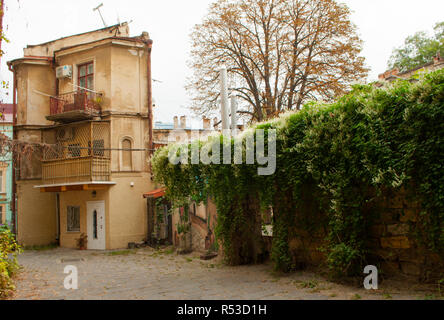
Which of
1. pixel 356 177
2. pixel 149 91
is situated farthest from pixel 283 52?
pixel 356 177

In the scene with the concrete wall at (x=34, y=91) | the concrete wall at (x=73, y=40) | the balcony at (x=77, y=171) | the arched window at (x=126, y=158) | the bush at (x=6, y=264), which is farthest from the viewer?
the concrete wall at (x=34, y=91)

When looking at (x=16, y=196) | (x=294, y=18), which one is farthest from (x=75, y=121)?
(x=294, y=18)

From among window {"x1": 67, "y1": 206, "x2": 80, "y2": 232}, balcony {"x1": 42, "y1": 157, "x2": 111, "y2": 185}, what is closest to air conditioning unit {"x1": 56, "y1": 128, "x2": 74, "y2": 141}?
balcony {"x1": 42, "y1": 157, "x2": 111, "y2": 185}

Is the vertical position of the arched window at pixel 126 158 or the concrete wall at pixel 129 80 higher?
the concrete wall at pixel 129 80

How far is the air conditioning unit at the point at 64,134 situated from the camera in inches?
782

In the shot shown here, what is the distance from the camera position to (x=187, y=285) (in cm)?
756

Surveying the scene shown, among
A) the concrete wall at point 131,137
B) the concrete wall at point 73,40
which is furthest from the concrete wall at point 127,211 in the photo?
the concrete wall at point 73,40

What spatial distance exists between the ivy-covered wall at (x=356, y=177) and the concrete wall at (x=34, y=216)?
15.3 m

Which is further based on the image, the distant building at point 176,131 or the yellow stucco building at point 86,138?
the distant building at point 176,131

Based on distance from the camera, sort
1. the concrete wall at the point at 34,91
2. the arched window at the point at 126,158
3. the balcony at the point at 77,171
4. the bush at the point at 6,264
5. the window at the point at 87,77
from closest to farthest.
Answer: the bush at the point at 6,264, the balcony at the point at 77,171, the arched window at the point at 126,158, the window at the point at 87,77, the concrete wall at the point at 34,91

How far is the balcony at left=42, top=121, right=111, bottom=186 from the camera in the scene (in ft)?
59.1

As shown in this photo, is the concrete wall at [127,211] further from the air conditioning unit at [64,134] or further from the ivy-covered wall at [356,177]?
the ivy-covered wall at [356,177]

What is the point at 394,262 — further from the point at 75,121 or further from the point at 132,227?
the point at 75,121

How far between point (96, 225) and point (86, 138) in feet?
14.7
